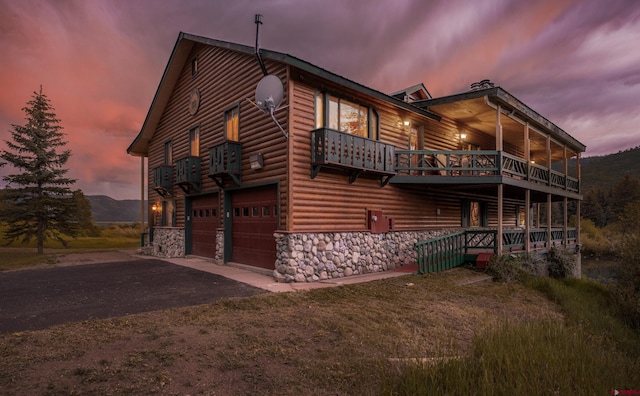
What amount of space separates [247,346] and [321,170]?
7.03 m

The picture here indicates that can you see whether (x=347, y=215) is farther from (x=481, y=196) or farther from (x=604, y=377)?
(x=481, y=196)

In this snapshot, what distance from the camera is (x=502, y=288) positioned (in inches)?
403

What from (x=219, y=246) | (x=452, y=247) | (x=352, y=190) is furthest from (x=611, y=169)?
(x=219, y=246)

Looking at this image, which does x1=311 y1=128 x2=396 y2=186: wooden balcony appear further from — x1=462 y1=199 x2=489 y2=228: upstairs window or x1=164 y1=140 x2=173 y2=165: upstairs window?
x1=164 y1=140 x2=173 y2=165: upstairs window

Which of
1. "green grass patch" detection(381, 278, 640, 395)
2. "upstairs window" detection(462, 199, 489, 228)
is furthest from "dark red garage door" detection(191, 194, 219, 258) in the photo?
"upstairs window" detection(462, 199, 489, 228)

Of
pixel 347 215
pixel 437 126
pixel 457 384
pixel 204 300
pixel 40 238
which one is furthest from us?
pixel 40 238

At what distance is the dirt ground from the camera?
3766 millimetres

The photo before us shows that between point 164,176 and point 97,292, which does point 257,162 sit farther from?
point 164,176

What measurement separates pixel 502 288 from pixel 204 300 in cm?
839

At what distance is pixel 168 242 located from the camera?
18.1 metres

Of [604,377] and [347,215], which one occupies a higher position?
[347,215]

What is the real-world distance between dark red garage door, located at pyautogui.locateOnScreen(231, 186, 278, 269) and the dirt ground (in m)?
3.64

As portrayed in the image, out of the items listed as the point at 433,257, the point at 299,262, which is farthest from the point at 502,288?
the point at 299,262

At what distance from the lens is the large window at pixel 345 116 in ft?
37.5
